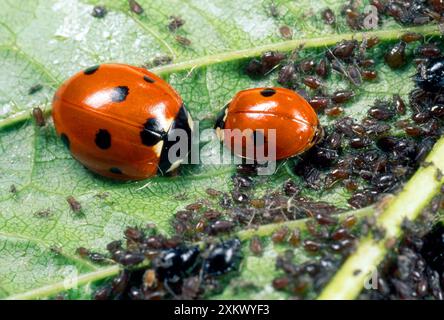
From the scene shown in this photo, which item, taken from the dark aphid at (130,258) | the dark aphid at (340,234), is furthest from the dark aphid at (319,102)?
the dark aphid at (130,258)

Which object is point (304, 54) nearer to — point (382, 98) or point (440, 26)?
point (382, 98)

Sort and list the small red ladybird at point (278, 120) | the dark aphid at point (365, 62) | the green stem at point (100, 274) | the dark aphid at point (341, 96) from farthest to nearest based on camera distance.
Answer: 1. the dark aphid at point (365, 62)
2. the dark aphid at point (341, 96)
3. the small red ladybird at point (278, 120)
4. the green stem at point (100, 274)

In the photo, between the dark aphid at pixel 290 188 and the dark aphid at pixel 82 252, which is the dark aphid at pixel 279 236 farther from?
the dark aphid at pixel 82 252

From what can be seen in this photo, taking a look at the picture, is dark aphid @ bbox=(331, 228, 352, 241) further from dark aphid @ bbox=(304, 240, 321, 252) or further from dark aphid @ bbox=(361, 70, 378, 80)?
dark aphid @ bbox=(361, 70, 378, 80)

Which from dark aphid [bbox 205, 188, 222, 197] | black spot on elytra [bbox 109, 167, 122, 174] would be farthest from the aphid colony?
black spot on elytra [bbox 109, 167, 122, 174]

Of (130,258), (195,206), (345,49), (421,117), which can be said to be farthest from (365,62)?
(130,258)

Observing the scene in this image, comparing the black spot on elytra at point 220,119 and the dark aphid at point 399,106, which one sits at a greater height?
A: the dark aphid at point 399,106

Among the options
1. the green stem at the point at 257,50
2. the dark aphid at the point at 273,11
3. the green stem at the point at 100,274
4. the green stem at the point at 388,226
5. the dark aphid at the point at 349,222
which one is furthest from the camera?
the dark aphid at the point at 273,11
